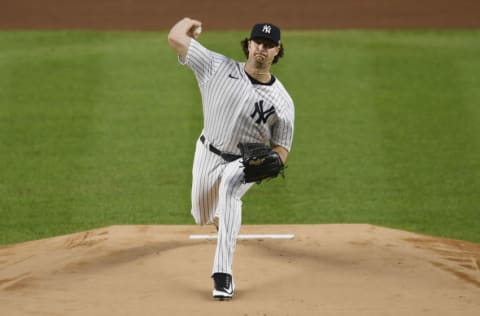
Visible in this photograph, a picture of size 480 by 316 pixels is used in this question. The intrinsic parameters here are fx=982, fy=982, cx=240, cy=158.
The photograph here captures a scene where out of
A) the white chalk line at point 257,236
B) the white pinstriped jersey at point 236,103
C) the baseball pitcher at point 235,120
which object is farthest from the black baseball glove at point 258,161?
the white chalk line at point 257,236

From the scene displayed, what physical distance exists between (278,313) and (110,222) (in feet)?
12.2

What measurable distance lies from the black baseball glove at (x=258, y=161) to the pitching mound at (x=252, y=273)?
0.77 metres

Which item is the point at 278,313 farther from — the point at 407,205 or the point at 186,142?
the point at 186,142

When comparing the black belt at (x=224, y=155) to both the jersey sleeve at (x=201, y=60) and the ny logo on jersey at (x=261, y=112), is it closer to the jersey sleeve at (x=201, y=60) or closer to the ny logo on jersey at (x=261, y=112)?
the ny logo on jersey at (x=261, y=112)

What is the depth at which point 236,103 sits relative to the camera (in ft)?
22.6

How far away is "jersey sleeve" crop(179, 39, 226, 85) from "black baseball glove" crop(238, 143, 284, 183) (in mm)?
597

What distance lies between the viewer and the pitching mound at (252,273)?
6.20m

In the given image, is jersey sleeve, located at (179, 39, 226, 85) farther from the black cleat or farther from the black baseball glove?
the black cleat

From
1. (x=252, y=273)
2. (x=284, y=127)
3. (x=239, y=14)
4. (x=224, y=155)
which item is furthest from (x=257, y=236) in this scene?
(x=239, y=14)

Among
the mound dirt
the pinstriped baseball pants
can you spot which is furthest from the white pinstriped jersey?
the mound dirt

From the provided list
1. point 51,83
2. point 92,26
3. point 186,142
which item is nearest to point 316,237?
point 186,142

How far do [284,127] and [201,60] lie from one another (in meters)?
0.76

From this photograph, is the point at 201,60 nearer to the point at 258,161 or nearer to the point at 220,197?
the point at 258,161

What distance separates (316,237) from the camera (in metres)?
8.19
